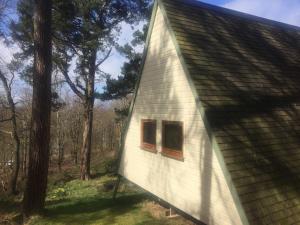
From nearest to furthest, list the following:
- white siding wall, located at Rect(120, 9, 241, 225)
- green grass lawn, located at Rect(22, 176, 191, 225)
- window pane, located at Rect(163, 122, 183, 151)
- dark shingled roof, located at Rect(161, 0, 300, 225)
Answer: dark shingled roof, located at Rect(161, 0, 300, 225)
white siding wall, located at Rect(120, 9, 241, 225)
window pane, located at Rect(163, 122, 183, 151)
green grass lawn, located at Rect(22, 176, 191, 225)

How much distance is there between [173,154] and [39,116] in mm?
4529

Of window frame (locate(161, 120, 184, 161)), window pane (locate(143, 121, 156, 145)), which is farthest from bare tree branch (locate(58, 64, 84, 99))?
window frame (locate(161, 120, 184, 161))

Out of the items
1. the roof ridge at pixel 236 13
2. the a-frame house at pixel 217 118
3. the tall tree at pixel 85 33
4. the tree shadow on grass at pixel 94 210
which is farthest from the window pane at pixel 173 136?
the tall tree at pixel 85 33

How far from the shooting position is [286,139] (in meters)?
7.07

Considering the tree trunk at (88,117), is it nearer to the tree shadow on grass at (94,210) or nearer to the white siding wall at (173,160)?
the tree shadow on grass at (94,210)

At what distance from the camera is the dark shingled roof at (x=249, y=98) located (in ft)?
19.2

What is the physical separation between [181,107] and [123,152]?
469 centimetres

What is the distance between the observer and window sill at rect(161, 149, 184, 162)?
7984mm

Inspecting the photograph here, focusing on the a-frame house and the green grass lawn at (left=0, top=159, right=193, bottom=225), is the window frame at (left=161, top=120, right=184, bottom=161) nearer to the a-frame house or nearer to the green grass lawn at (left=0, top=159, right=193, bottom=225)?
the a-frame house

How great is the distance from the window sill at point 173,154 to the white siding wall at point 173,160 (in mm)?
145

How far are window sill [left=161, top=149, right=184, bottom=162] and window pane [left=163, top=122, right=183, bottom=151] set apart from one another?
0.12m

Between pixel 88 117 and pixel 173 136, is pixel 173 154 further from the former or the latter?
pixel 88 117

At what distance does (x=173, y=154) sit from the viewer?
8312mm

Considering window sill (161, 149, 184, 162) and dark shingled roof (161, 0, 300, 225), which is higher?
dark shingled roof (161, 0, 300, 225)
